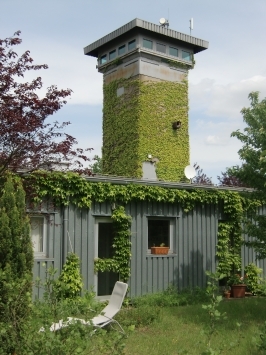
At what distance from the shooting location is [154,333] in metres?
8.67

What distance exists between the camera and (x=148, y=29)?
24.3m

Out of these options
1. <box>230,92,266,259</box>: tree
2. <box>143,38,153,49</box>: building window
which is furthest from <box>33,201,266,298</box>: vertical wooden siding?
<box>143,38,153,49</box>: building window

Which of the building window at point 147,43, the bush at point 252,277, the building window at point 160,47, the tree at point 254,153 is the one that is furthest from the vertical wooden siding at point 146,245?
the building window at point 160,47

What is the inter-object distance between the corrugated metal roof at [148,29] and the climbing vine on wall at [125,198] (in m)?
13.0

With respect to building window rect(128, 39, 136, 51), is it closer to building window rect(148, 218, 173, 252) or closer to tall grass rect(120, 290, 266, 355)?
building window rect(148, 218, 173, 252)

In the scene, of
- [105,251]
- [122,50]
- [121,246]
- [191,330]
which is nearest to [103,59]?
[122,50]

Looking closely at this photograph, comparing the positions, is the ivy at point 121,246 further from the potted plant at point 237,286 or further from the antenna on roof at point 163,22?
the antenna on roof at point 163,22

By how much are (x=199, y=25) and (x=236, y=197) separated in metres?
16.0

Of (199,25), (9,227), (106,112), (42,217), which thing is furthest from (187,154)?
(9,227)

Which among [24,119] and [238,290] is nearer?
[24,119]

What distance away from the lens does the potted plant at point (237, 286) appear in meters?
13.6

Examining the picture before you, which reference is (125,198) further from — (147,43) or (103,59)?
(103,59)

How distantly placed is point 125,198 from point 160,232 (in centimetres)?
178

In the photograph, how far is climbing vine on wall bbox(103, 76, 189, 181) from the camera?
76.8 ft
